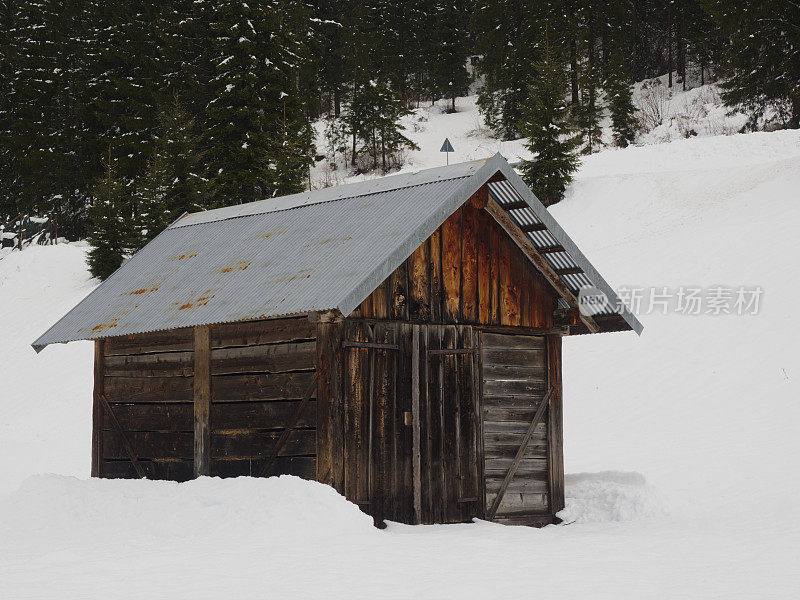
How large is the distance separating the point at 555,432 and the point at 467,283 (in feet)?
9.88

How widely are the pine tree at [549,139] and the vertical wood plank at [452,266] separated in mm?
21773

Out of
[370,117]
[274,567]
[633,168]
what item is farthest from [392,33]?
[274,567]

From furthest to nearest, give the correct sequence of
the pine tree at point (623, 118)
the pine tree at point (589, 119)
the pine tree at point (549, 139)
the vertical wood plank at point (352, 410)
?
the pine tree at point (589, 119)
the pine tree at point (623, 118)
the pine tree at point (549, 139)
the vertical wood plank at point (352, 410)

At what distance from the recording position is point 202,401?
12.5 metres

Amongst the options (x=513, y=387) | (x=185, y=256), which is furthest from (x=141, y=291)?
(x=513, y=387)

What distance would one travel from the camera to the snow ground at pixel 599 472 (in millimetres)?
8492

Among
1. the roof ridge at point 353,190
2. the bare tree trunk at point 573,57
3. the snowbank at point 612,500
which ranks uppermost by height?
the bare tree trunk at point 573,57

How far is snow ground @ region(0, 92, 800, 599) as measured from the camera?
8.49 metres

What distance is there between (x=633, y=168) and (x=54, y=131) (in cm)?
3013

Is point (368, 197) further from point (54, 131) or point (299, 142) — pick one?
point (54, 131)

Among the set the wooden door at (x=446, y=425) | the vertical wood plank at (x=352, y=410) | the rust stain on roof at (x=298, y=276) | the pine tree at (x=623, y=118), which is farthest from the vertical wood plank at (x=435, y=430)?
the pine tree at (x=623, y=118)

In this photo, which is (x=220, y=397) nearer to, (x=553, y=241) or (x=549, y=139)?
(x=553, y=241)

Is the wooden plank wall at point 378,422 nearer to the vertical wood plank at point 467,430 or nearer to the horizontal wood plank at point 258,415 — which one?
the horizontal wood plank at point 258,415

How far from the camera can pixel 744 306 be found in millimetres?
24109
